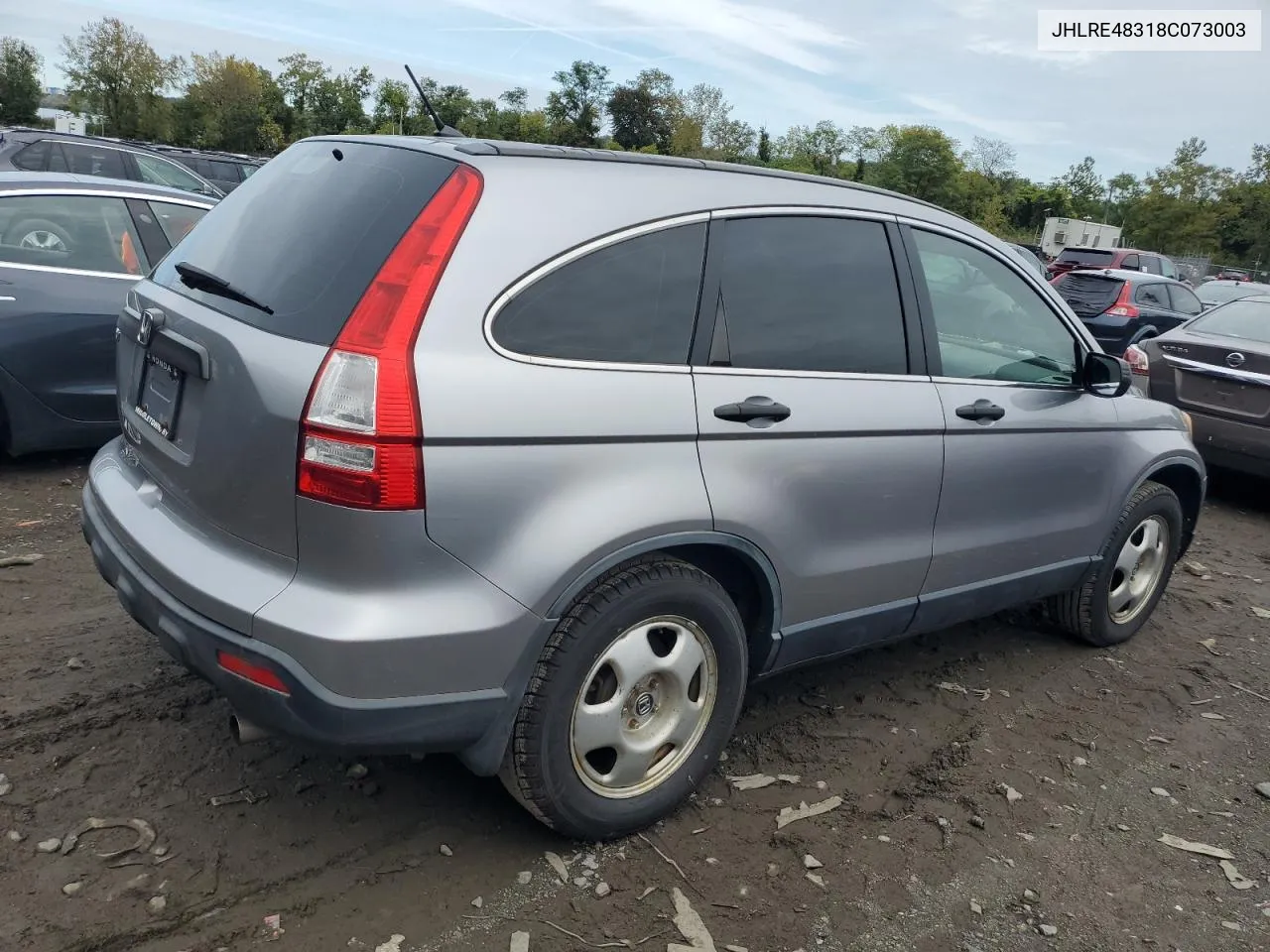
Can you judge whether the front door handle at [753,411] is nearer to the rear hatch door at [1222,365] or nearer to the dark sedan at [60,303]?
the dark sedan at [60,303]

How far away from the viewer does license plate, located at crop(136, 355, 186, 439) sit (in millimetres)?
2770

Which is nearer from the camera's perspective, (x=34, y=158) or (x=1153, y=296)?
(x=34, y=158)

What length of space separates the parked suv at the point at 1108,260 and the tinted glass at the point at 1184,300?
584 centimetres

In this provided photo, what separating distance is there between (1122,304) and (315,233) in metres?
13.6

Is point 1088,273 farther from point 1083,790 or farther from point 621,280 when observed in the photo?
point 621,280

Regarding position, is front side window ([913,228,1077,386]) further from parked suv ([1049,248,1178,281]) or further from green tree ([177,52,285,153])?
green tree ([177,52,285,153])

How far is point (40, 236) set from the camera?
5750 millimetres

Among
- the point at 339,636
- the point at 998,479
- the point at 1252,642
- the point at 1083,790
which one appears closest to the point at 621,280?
the point at 339,636

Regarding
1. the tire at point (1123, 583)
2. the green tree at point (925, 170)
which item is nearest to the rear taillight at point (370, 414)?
the tire at point (1123, 583)

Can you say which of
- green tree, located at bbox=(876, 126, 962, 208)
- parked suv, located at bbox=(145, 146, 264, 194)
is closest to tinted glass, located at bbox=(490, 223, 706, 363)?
parked suv, located at bbox=(145, 146, 264, 194)

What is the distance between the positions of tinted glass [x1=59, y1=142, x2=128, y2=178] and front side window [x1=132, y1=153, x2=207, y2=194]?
227 millimetres

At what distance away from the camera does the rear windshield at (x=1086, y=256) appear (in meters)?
21.8

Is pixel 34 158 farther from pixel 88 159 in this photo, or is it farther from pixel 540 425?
pixel 540 425

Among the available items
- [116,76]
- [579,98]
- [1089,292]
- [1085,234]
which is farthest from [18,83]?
[1089,292]
